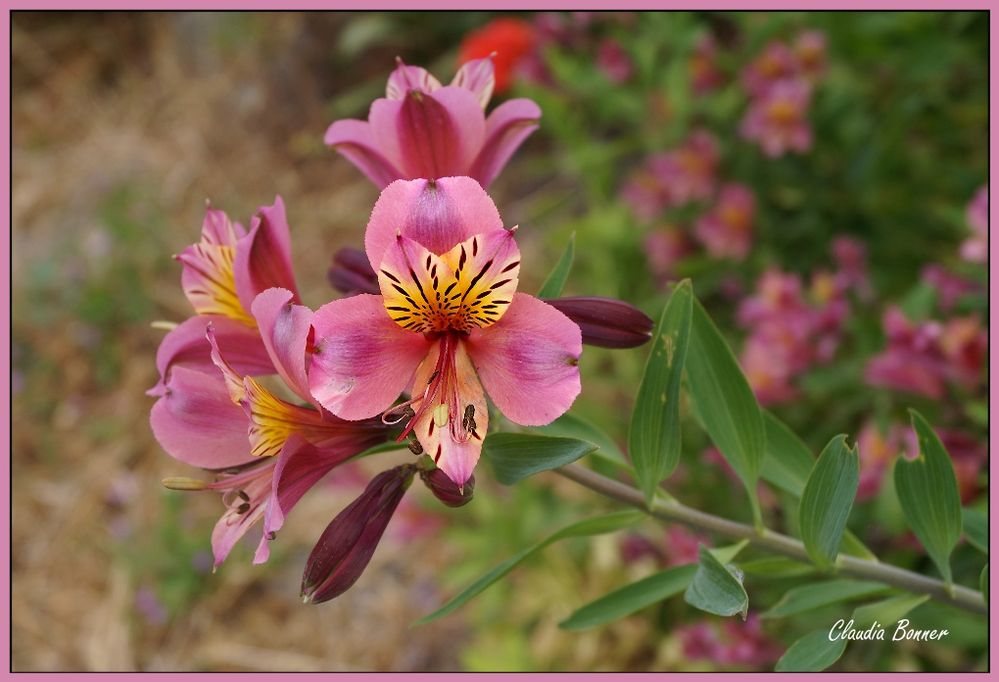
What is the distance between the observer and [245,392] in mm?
556

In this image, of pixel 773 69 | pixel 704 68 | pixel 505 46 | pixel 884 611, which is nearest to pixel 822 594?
Result: pixel 884 611

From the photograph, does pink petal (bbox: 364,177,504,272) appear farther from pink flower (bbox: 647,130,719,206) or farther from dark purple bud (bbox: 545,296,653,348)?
pink flower (bbox: 647,130,719,206)

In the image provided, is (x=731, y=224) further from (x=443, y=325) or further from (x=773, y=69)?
(x=443, y=325)

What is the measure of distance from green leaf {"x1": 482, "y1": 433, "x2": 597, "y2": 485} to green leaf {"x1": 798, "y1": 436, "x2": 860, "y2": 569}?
0.22 meters

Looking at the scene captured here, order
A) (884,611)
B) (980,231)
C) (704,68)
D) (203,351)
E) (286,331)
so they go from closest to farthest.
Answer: (286,331), (203,351), (884,611), (980,231), (704,68)

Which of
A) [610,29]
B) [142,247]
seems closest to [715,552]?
[610,29]

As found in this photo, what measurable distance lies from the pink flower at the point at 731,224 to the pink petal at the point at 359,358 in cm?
118

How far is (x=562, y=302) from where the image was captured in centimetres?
63

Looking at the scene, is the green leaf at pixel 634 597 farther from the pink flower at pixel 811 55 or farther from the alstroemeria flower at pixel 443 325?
the pink flower at pixel 811 55

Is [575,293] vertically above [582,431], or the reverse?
[582,431]

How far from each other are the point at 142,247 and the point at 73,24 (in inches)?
53.0

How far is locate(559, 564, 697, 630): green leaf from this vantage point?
0.76m

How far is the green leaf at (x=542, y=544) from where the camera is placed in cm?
69

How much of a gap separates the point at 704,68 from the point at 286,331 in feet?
4.81
